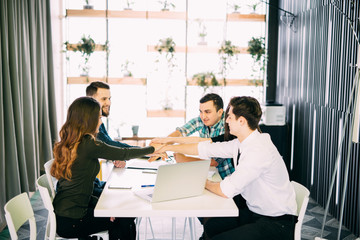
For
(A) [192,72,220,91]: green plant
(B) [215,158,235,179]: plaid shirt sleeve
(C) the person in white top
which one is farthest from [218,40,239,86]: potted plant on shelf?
(C) the person in white top

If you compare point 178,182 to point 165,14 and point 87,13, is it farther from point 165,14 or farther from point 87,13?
point 87,13

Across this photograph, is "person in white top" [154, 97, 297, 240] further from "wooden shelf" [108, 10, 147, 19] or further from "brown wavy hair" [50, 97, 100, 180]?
"wooden shelf" [108, 10, 147, 19]

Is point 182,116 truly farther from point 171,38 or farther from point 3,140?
point 3,140

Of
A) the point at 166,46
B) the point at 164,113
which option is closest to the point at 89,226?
the point at 164,113

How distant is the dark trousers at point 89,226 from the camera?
93.3 inches

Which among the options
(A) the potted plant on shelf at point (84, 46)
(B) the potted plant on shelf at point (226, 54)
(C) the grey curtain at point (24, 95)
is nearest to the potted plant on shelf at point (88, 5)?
(A) the potted plant on shelf at point (84, 46)

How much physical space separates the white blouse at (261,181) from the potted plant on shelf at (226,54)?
3.83 m

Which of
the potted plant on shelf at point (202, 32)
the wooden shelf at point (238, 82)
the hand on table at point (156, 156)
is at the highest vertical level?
the potted plant on shelf at point (202, 32)

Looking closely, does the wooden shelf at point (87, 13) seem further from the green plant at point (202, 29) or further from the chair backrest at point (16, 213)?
the chair backrest at point (16, 213)

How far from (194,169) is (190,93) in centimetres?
416

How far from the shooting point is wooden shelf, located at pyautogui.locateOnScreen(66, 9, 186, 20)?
19.8 feet

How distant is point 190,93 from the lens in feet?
20.6

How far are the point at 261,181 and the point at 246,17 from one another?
14.1ft

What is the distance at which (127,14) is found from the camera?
6.09 metres
